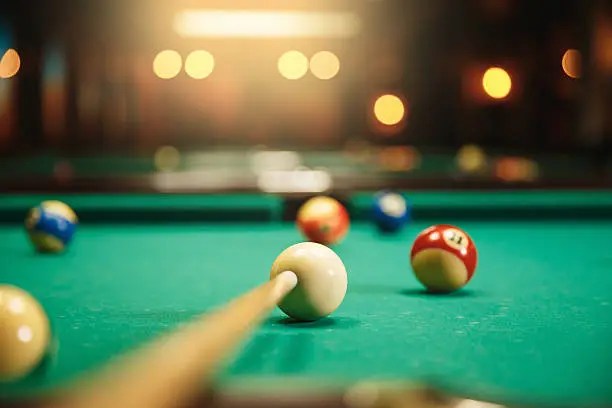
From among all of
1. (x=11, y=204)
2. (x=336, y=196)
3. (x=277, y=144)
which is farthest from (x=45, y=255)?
(x=277, y=144)

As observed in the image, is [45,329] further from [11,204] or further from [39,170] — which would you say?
[39,170]

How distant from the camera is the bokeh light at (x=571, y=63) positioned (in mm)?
10070

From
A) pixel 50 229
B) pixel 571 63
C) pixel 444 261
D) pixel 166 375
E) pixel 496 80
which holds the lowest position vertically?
pixel 166 375

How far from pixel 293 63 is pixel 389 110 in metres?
2.15

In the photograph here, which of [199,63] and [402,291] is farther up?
[199,63]

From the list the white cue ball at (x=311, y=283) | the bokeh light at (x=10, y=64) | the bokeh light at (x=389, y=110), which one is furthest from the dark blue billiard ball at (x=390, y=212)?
the bokeh light at (x=10, y=64)

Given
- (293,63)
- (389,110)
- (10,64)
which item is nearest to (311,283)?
(293,63)

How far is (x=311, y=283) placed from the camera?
5.80ft

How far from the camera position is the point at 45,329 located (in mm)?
1384

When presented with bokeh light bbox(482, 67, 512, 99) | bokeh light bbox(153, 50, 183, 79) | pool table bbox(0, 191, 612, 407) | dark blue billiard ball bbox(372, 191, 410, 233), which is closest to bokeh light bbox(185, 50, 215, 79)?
bokeh light bbox(153, 50, 183, 79)

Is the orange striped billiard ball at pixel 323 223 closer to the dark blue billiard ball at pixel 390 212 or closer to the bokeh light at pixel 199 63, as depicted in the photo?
the dark blue billiard ball at pixel 390 212

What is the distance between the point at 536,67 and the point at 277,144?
5850 mm

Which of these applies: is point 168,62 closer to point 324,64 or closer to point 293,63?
point 293,63

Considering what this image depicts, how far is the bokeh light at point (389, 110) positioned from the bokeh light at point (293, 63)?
6.01 feet
